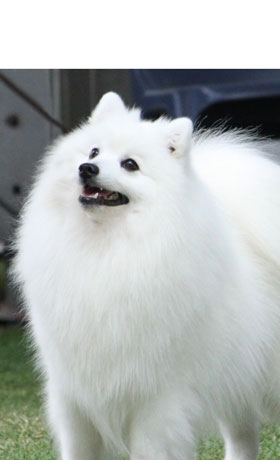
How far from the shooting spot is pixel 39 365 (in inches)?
167

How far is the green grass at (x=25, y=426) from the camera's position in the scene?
504cm

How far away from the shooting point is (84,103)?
8.47 m

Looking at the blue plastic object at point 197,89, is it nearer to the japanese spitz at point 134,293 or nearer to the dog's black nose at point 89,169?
the japanese spitz at point 134,293

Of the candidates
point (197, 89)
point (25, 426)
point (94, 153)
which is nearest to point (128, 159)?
point (94, 153)

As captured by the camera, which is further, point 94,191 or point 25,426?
point 25,426

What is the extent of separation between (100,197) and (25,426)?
2556 millimetres

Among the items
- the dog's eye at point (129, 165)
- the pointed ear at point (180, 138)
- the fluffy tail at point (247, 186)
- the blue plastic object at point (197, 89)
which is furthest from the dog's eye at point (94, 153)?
the blue plastic object at point (197, 89)

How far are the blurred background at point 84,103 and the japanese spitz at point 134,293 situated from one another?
4.12 metres

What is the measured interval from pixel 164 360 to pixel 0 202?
490 centimetres

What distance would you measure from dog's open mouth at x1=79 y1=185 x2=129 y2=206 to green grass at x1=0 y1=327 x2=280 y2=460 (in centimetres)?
182

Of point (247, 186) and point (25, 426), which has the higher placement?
point (247, 186)

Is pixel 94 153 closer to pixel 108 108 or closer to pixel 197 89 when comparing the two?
pixel 108 108
